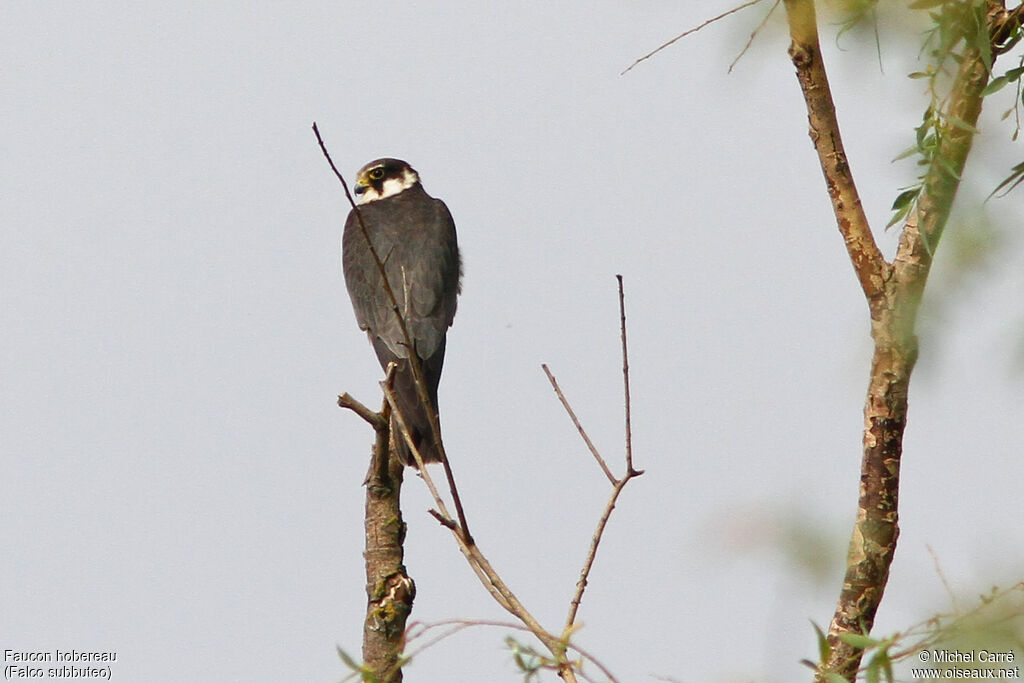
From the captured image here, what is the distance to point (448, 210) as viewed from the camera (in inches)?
240

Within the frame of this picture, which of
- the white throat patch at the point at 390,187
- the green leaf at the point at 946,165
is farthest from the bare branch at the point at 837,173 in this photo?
the white throat patch at the point at 390,187

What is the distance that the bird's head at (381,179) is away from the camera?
267 inches

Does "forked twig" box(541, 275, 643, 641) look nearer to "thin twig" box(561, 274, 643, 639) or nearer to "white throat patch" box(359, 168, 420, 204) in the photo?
"thin twig" box(561, 274, 643, 639)

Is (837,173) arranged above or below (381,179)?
below

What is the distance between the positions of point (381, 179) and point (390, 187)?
84 millimetres

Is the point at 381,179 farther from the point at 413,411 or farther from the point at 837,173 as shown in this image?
the point at 837,173

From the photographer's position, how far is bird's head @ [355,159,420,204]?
677 cm

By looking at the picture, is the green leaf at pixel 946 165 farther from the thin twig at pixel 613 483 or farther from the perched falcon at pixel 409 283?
the perched falcon at pixel 409 283

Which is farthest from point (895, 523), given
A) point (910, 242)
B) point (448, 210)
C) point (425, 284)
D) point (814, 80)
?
point (448, 210)

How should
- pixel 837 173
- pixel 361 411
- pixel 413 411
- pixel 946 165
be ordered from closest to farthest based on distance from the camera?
pixel 946 165 < pixel 837 173 < pixel 361 411 < pixel 413 411

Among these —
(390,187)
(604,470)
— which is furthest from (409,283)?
(604,470)

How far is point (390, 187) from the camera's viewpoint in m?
6.78

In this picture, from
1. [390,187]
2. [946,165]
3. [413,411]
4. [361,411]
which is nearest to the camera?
[946,165]

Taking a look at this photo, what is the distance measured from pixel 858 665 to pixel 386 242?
373cm
